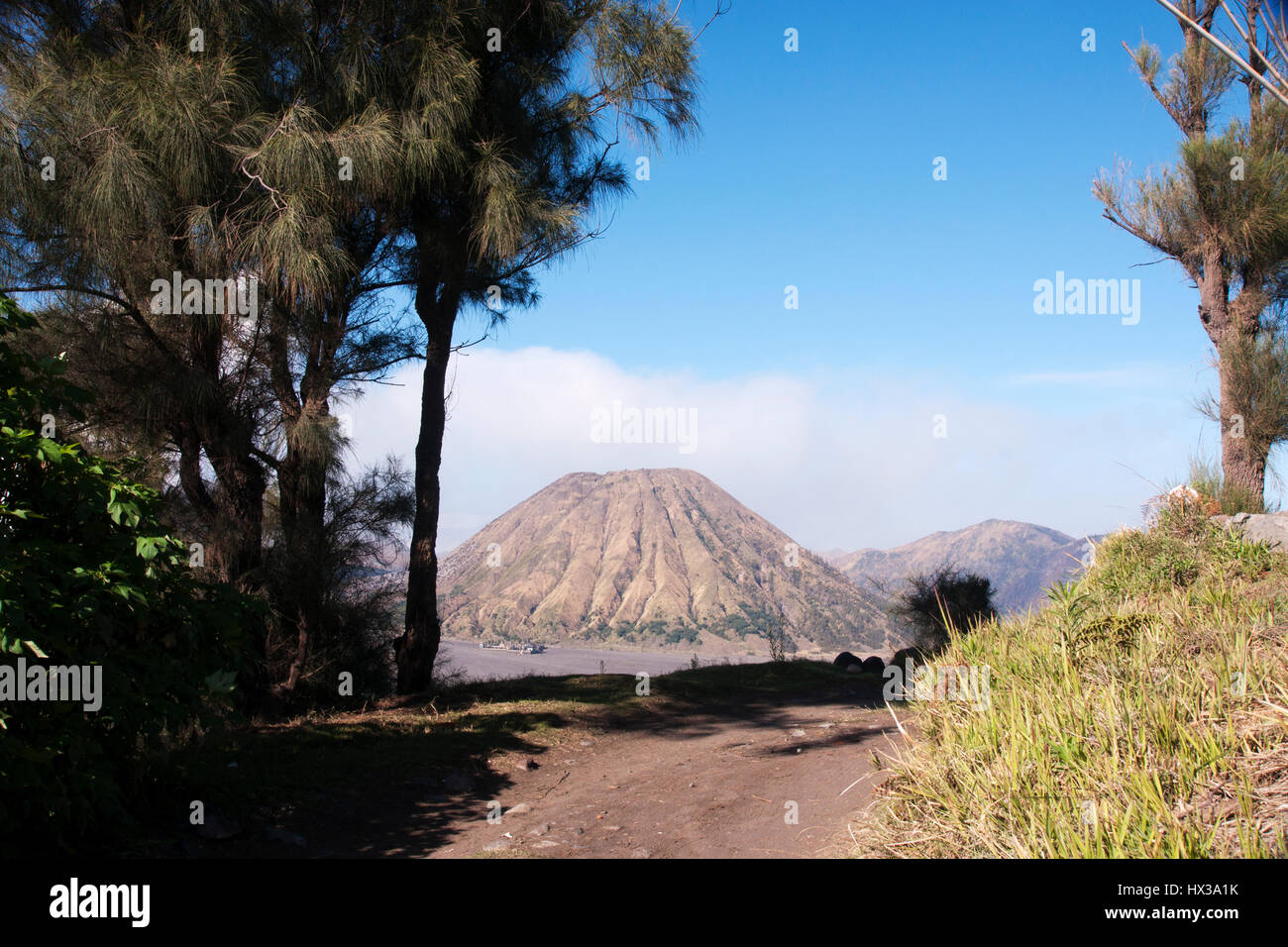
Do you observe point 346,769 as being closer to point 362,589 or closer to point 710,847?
point 710,847

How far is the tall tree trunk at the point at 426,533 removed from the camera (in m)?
9.50

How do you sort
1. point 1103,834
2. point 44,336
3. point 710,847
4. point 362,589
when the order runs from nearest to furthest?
point 1103,834
point 710,847
point 44,336
point 362,589

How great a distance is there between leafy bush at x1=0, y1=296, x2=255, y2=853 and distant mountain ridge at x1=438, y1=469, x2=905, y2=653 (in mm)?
33624

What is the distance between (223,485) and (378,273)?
3208mm

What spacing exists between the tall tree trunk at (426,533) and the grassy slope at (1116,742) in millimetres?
5703

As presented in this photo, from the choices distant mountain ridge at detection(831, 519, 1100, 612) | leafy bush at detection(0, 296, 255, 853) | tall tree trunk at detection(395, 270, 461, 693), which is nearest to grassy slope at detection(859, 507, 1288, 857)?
leafy bush at detection(0, 296, 255, 853)

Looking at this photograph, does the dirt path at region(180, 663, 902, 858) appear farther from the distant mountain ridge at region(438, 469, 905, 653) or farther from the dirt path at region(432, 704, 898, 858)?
the distant mountain ridge at region(438, 469, 905, 653)

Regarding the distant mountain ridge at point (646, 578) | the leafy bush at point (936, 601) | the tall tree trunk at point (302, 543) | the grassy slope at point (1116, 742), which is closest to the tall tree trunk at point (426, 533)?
the tall tree trunk at point (302, 543)

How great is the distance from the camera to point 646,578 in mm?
72562

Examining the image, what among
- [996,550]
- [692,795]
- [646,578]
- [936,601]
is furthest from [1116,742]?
[646,578]

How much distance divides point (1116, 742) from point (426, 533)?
24.0ft

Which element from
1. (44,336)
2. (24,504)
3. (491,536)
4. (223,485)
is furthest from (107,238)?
(491,536)

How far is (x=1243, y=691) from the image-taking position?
14.0ft

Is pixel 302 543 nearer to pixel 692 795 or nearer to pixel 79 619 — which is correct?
pixel 79 619
